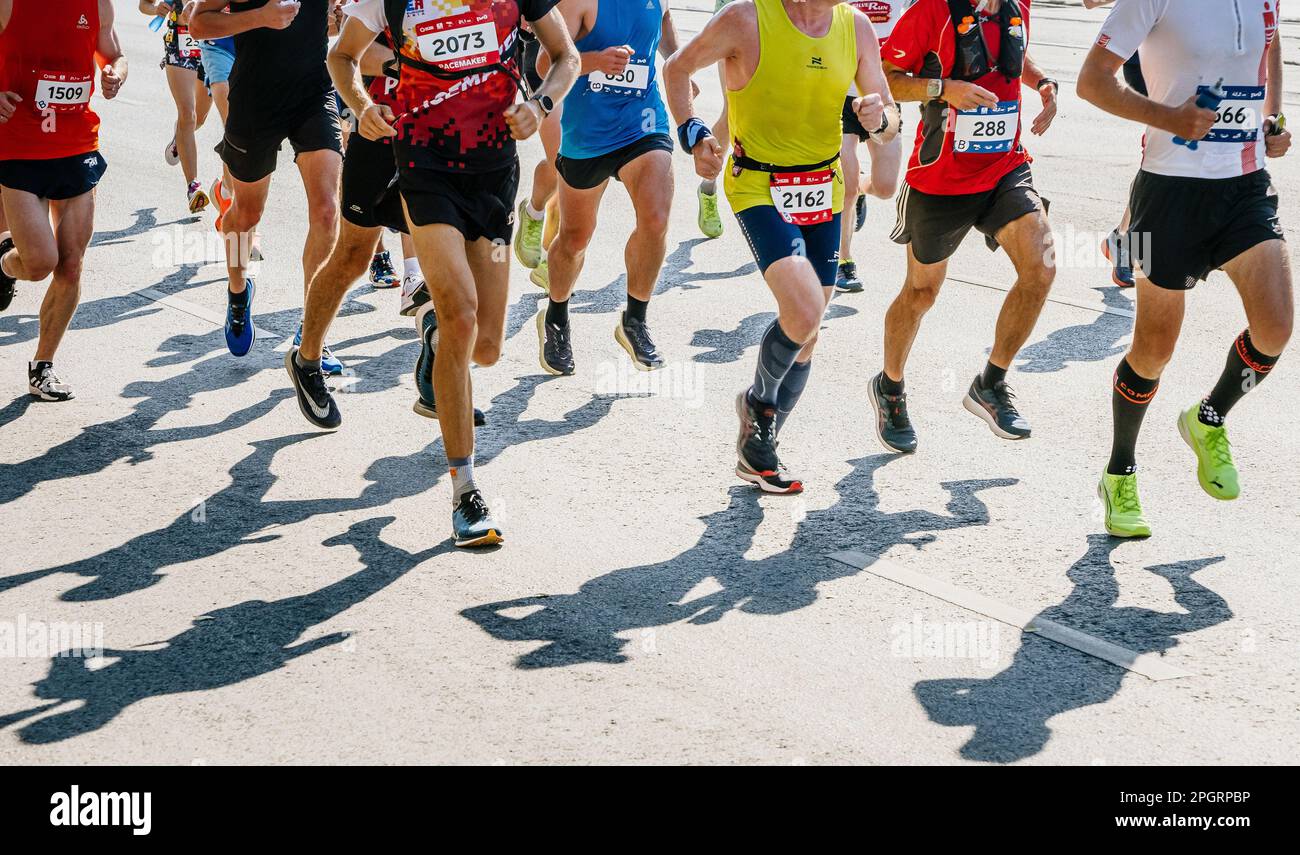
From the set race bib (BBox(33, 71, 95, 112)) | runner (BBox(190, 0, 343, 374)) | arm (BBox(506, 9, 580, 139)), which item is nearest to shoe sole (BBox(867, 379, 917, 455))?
arm (BBox(506, 9, 580, 139))

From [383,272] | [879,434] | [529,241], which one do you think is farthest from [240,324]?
[879,434]

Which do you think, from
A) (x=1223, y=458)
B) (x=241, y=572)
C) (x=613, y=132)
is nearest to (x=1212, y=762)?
(x=1223, y=458)

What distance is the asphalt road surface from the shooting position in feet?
14.1

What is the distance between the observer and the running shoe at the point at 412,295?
8461 millimetres

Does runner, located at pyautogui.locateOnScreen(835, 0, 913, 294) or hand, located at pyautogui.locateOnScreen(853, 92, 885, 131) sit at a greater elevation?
hand, located at pyautogui.locateOnScreen(853, 92, 885, 131)

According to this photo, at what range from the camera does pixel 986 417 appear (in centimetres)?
657

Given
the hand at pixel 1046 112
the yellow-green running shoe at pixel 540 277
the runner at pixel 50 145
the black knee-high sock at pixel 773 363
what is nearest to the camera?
the black knee-high sock at pixel 773 363

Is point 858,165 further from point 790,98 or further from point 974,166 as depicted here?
point 790,98

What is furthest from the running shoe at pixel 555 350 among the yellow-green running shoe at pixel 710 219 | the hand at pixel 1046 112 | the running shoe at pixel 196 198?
the running shoe at pixel 196 198

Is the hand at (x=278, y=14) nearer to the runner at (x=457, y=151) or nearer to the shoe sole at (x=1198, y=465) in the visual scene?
the runner at (x=457, y=151)

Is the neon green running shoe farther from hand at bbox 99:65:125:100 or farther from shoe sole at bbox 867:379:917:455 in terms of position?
shoe sole at bbox 867:379:917:455

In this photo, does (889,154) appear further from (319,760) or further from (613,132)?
(319,760)

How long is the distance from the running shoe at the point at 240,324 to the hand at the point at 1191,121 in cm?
465

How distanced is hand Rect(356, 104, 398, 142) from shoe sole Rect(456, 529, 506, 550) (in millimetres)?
1468
